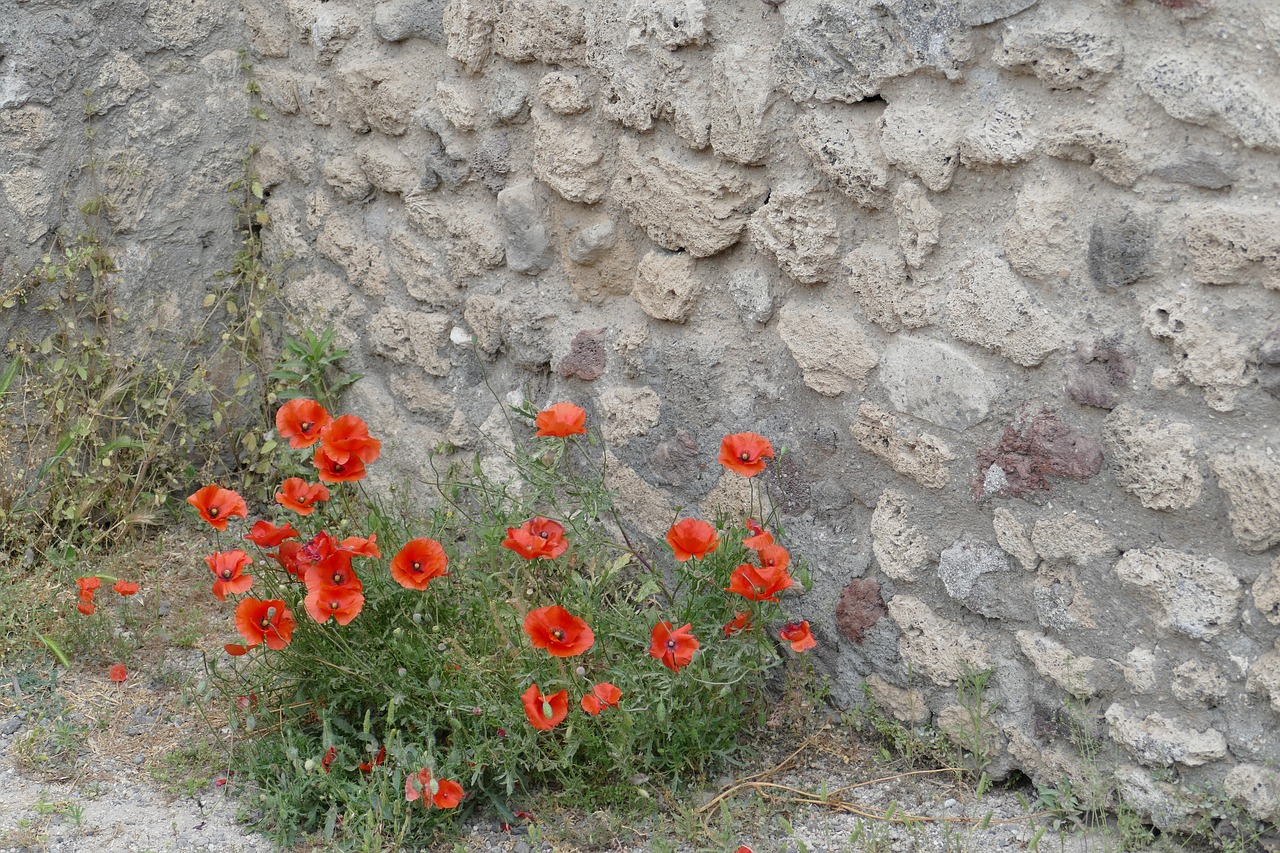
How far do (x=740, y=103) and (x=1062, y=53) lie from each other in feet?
2.14

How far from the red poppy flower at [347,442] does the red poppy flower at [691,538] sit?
59 cm

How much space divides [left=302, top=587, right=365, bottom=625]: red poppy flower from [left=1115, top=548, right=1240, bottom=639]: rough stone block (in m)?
1.35

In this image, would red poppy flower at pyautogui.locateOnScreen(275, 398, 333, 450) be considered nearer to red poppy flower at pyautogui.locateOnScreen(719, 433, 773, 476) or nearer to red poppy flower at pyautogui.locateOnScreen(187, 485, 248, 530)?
red poppy flower at pyautogui.locateOnScreen(187, 485, 248, 530)

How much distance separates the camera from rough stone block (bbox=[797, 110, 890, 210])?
2199 mm

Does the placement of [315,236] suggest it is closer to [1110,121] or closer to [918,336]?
[918,336]

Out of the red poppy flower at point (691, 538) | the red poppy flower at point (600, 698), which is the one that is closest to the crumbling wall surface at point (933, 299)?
the red poppy flower at point (691, 538)

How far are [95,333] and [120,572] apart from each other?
27.8 inches

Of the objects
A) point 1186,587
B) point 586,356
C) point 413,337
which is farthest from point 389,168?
point 1186,587

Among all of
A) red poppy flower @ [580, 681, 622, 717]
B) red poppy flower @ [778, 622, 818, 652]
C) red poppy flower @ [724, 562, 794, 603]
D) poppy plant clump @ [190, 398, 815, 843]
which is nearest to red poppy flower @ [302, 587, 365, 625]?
poppy plant clump @ [190, 398, 815, 843]

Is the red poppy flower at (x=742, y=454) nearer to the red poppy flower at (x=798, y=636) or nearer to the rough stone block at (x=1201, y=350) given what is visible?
the red poppy flower at (x=798, y=636)

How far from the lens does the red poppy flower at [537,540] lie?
2.18 meters

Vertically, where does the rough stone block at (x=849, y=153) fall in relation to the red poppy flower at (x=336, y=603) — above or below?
above

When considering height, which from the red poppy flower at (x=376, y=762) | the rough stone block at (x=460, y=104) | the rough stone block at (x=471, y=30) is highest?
the rough stone block at (x=471, y=30)

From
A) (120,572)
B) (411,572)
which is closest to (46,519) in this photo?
(120,572)
